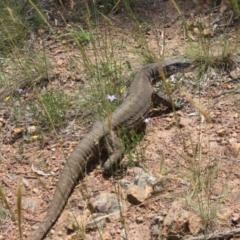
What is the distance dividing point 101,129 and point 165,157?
612mm

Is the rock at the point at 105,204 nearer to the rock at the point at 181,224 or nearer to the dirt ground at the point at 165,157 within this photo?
the dirt ground at the point at 165,157

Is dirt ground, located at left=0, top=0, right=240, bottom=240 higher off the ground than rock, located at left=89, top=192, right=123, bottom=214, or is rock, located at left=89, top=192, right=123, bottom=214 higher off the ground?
rock, located at left=89, top=192, right=123, bottom=214

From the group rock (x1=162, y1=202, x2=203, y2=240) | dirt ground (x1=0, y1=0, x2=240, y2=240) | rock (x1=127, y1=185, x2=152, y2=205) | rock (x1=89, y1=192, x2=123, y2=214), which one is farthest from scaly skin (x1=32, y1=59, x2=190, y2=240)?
rock (x1=162, y1=202, x2=203, y2=240)

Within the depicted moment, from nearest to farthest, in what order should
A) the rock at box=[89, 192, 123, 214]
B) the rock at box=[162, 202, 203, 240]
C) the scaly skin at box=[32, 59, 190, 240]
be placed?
the rock at box=[162, 202, 203, 240] → the rock at box=[89, 192, 123, 214] → the scaly skin at box=[32, 59, 190, 240]

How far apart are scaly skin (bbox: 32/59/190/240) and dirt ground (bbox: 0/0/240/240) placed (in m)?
0.08

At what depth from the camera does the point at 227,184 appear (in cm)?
388

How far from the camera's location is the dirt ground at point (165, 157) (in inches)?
146

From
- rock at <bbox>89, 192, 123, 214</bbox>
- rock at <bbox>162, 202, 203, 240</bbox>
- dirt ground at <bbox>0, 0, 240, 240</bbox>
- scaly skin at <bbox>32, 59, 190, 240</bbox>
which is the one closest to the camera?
rock at <bbox>162, 202, 203, 240</bbox>

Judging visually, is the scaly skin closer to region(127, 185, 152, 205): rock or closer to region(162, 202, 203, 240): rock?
region(127, 185, 152, 205): rock

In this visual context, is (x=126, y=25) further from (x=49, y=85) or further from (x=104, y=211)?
(x=104, y=211)

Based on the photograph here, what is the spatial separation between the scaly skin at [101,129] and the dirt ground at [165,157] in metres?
0.08

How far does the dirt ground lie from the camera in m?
3.70

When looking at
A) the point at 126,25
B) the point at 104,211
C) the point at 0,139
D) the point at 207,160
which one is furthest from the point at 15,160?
the point at 126,25

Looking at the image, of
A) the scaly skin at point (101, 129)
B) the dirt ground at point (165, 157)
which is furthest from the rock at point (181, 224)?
the scaly skin at point (101, 129)
